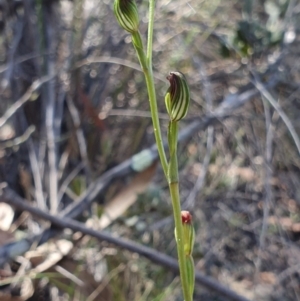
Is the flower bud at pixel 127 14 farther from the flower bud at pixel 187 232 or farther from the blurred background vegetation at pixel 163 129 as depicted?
the blurred background vegetation at pixel 163 129

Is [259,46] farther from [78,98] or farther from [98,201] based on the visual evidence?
[98,201]

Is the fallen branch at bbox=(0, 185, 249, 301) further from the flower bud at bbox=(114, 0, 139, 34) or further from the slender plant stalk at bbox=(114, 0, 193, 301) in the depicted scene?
the flower bud at bbox=(114, 0, 139, 34)

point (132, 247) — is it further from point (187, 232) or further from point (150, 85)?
point (150, 85)

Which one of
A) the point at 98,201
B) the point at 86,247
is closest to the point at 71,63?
the point at 98,201

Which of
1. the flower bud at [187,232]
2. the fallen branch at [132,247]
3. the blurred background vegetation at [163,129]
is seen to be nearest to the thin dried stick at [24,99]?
the blurred background vegetation at [163,129]

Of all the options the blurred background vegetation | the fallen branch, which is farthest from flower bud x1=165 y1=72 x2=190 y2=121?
the blurred background vegetation
